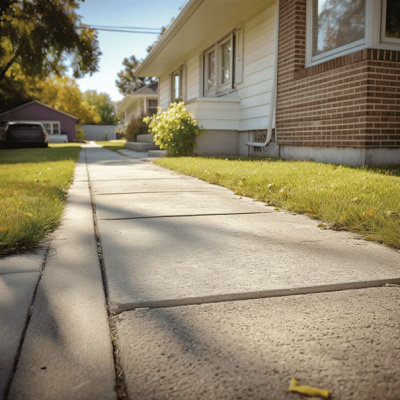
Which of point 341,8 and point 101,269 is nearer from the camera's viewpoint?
point 101,269

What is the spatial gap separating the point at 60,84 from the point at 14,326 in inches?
1928

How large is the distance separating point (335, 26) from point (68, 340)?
6.26m

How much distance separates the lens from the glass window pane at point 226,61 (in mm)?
10383

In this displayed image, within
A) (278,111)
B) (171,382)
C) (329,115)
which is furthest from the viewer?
(278,111)

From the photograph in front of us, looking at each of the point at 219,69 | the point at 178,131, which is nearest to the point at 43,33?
the point at 219,69

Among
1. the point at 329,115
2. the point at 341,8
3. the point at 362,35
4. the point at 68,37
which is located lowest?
the point at 329,115

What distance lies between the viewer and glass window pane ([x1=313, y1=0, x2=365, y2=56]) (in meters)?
5.57

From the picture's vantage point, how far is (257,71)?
27.9 feet

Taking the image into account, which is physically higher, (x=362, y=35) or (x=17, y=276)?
(x=362, y=35)

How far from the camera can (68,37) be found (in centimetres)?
1227

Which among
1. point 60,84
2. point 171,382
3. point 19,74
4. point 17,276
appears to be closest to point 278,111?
point 17,276

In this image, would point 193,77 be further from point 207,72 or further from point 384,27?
point 384,27

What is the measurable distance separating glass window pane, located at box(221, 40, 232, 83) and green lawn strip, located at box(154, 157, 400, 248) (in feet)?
19.9

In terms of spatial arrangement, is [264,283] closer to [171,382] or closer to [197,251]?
[197,251]
